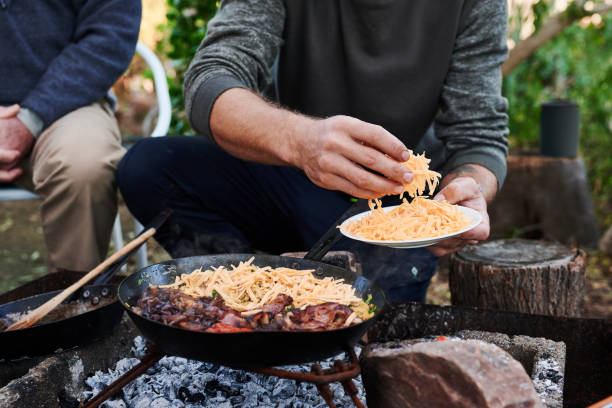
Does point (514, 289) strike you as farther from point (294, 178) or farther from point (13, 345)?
point (13, 345)

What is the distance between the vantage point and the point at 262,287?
5.84 feet

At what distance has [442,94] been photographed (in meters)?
2.84

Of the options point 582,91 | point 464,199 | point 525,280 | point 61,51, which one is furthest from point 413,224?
point 582,91

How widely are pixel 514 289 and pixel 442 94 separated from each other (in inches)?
39.3

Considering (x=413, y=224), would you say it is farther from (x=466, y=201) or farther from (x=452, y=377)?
(x=452, y=377)

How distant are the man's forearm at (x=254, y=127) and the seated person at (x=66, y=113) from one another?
847 mm

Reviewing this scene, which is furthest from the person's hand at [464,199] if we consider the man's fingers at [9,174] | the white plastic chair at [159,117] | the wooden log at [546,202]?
the wooden log at [546,202]

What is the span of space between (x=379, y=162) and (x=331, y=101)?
3.80 feet

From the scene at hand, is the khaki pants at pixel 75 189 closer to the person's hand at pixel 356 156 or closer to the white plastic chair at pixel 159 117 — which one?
the white plastic chair at pixel 159 117

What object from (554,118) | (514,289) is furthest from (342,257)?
(554,118)

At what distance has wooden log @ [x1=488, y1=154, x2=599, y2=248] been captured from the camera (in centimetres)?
512

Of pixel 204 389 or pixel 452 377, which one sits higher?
pixel 452 377

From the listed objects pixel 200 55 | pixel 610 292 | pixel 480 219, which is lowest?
pixel 610 292

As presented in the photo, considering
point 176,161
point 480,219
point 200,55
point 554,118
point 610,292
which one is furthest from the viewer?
point 554,118
